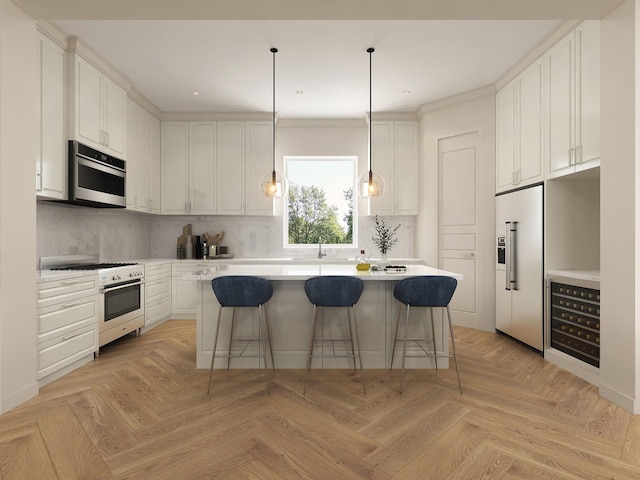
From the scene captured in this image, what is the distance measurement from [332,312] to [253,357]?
82 centimetres

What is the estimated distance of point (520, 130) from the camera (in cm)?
396

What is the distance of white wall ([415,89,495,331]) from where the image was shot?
455 centimetres

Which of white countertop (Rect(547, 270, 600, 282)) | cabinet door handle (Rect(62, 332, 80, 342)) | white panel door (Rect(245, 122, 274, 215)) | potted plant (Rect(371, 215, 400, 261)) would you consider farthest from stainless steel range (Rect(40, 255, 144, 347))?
white countertop (Rect(547, 270, 600, 282))

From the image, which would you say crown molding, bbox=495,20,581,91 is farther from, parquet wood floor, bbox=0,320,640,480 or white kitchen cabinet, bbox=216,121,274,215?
white kitchen cabinet, bbox=216,121,274,215

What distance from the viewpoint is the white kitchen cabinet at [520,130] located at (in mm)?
3645

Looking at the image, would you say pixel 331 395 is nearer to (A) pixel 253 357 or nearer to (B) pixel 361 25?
(A) pixel 253 357

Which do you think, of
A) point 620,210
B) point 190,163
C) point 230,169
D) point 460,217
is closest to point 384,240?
point 620,210

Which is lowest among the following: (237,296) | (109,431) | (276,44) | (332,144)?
(109,431)

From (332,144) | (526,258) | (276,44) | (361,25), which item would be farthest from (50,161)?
(526,258)

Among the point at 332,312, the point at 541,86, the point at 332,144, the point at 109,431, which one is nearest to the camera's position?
the point at 109,431

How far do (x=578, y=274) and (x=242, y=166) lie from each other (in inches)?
174

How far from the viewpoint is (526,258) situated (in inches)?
148

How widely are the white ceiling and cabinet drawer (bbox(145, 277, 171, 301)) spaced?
2.55 m

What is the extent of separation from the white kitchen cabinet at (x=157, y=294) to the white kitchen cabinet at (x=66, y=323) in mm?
1024
